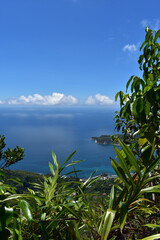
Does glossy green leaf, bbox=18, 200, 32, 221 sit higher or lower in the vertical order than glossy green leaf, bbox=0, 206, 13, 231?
lower

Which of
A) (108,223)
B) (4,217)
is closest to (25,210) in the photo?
(4,217)

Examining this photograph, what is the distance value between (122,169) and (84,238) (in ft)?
0.97

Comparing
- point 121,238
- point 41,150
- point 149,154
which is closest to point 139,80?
point 149,154

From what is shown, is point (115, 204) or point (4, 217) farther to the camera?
point (115, 204)

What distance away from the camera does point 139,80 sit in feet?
2.90

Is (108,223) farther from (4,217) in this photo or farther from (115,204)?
(4,217)

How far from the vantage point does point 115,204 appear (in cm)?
61

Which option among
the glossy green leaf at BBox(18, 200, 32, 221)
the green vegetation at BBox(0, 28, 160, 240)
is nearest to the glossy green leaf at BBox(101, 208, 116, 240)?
A: the green vegetation at BBox(0, 28, 160, 240)

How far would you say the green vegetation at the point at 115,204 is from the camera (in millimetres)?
499

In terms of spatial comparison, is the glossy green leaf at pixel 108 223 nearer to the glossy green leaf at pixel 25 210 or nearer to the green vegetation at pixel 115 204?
the green vegetation at pixel 115 204

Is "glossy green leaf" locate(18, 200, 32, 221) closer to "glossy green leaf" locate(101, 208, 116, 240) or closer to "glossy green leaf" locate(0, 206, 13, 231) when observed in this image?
"glossy green leaf" locate(0, 206, 13, 231)

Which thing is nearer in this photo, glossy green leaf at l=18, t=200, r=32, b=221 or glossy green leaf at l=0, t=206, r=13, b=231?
glossy green leaf at l=0, t=206, r=13, b=231

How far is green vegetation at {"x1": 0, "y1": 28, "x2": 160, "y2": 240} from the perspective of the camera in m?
0.50

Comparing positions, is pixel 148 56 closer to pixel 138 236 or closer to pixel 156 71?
pixel 156 71
